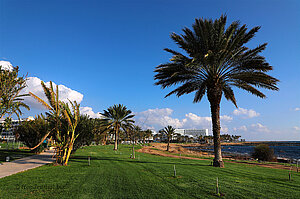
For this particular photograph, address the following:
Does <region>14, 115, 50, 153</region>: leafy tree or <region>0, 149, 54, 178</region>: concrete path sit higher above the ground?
<region>14, 115, 50, 153</region>: leafy tree

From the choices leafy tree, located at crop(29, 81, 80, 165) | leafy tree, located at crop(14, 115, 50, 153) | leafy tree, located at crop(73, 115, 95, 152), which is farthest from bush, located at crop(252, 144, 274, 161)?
leafy tree, located at crop(14, 115, 50, 153)

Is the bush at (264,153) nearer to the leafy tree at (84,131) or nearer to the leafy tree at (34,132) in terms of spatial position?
the leafy tree at (84,131)

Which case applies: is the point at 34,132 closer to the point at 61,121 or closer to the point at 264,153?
the point at 61,121

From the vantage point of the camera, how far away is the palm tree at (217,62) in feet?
47.5

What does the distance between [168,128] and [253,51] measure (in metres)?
45.3

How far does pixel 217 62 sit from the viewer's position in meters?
15.2

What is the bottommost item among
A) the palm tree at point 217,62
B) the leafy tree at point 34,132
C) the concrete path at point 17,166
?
the concrete path at point 17,166

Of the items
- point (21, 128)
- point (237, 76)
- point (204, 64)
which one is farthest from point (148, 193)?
point (21, 128)

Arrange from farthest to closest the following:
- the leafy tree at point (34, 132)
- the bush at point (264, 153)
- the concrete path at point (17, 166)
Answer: the bush at point (264, 153), the leafy tree at point (34, 132), the concrete path at point (17, 166)

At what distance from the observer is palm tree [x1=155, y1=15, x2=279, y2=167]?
570 inches

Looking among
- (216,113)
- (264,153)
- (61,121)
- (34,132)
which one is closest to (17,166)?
(61,121)

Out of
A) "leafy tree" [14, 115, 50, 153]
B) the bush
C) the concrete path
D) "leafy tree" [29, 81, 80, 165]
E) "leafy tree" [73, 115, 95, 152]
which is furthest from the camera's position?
the bush

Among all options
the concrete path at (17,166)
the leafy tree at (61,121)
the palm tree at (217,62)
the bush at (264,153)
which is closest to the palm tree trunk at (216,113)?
the palm tree at (217,62)

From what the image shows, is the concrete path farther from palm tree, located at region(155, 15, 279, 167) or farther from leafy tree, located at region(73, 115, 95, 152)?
palm tree, located at region(155, 15, 279, 167)
